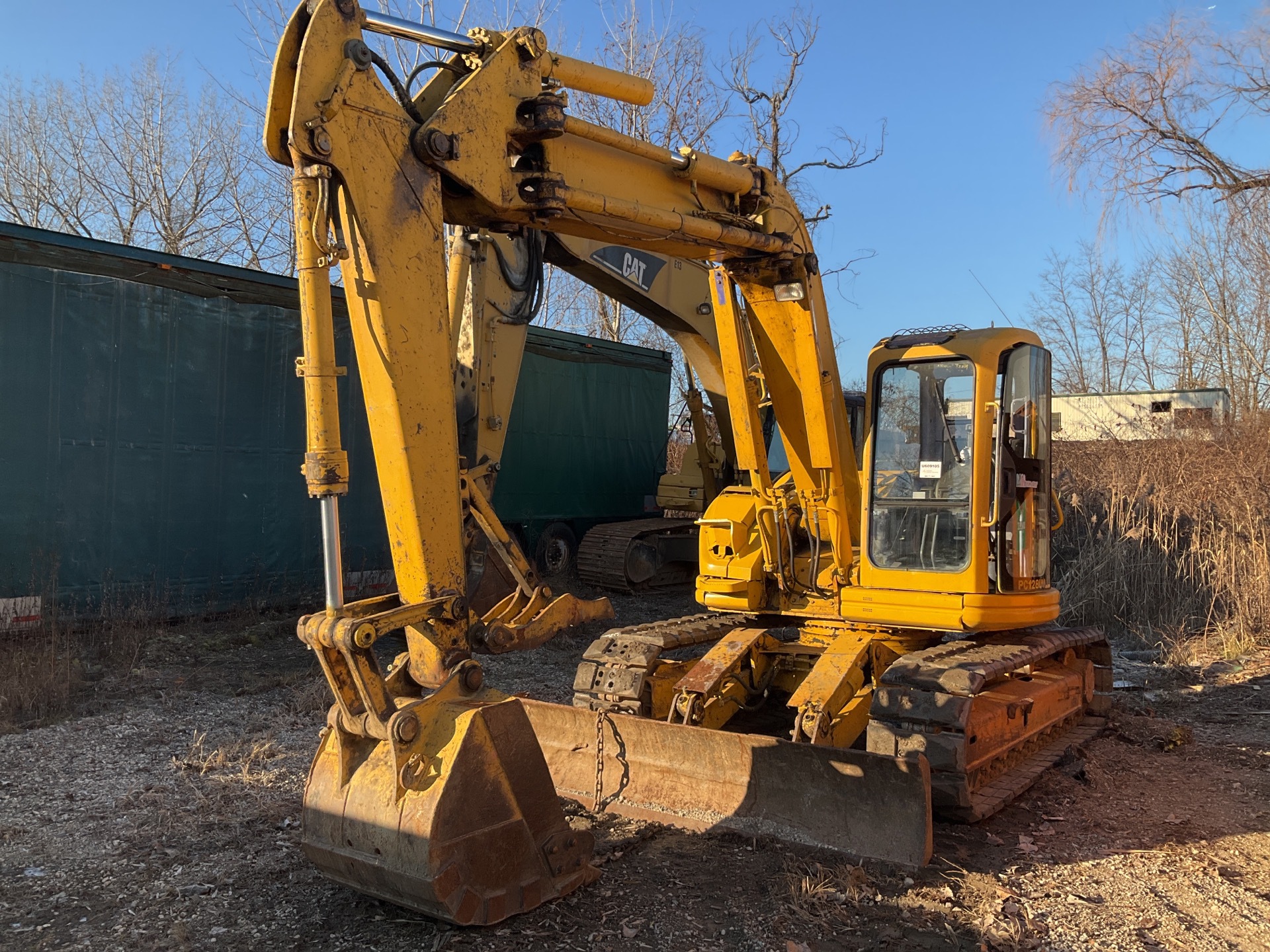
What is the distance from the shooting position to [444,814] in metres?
3.52

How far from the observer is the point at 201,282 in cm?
968

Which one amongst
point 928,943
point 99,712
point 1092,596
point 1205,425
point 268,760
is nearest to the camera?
point 928,943

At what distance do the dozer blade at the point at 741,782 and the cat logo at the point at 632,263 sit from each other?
3.59 m

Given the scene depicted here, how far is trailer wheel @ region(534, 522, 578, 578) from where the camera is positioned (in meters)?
13.2

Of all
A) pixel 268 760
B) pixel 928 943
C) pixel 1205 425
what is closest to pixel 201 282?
pixel 268 760

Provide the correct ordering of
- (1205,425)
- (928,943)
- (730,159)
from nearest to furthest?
(928,943), (730,159), (1205,425)

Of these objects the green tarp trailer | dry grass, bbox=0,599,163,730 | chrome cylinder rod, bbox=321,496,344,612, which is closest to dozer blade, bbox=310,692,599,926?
chrome cylinder rod, bbox=321,496,344,612

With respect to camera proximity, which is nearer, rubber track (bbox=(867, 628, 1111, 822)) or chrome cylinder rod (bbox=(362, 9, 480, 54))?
chrome cylinder rod (bbox=(362, 9, 480, 54))

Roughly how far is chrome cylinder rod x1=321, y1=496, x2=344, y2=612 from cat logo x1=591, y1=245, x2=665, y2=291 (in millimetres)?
4472

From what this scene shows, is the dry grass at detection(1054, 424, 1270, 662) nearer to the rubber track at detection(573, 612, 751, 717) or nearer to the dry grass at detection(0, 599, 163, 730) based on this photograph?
the rubber track at detection(573, 612, 751, 717)

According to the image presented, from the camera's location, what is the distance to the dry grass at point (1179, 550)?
10469 mm

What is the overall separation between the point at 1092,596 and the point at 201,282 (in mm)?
9907

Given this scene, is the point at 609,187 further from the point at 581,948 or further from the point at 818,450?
the point at 581,948

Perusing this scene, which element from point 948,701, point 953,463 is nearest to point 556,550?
point 953,463
